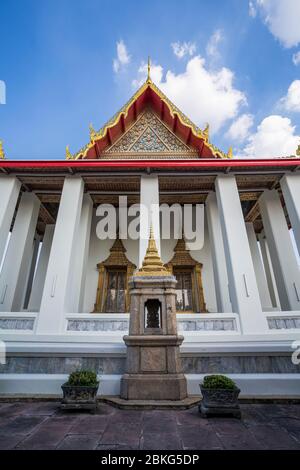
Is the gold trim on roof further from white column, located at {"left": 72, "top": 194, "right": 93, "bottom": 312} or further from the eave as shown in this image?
white column, located at {"left": 72, "top": 194, "right": 93, "bottom": 312}

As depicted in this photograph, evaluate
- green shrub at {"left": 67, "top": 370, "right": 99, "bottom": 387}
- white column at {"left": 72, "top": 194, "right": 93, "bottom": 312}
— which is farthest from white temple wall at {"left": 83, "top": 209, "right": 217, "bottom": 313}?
green shrub at {"left": 67, "top": 370, "right": 99, "bottom": 387}

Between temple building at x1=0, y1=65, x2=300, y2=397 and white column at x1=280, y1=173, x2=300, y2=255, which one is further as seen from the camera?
white column at x1=280, y1=173, x2=300, y2=255

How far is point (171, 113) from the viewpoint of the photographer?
8.74m

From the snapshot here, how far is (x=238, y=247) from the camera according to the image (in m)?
5.80

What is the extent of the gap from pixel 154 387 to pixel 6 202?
5.53 meters

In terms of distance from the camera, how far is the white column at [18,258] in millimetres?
6648

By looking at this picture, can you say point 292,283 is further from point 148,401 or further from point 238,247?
point 148,401

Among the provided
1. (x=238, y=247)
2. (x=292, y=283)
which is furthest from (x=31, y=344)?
(x=292, y=283)

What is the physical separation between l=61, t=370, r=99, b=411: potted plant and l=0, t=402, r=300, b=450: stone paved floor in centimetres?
10

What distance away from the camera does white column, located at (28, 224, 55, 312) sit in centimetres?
800

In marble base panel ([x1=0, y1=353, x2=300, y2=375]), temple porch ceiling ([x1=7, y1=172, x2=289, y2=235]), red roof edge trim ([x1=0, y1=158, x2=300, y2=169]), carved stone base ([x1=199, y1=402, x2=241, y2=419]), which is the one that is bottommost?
carved stone base ([x1=199, y1=402, x2=241, y2=419])

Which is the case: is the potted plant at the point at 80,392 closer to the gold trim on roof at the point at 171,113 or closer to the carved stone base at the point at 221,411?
the carved stone base at the point at 221,411

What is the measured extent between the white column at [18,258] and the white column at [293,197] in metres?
7.30
